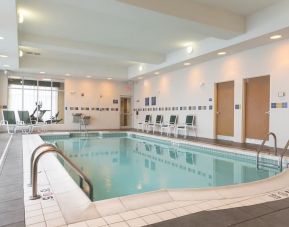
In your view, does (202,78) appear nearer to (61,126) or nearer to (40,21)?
(40,21)

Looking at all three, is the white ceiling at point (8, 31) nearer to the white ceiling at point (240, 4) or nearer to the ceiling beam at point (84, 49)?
the ceiling beam at point (84, 49)

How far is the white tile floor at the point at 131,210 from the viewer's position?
5.95 feet

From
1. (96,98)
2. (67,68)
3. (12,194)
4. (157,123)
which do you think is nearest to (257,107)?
(157,123)

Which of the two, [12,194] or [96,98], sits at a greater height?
[96,98]

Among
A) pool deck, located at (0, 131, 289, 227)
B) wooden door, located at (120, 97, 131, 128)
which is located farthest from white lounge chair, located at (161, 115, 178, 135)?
pool deck, located at (0, 131, 289, 227)

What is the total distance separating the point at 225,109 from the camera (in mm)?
7523

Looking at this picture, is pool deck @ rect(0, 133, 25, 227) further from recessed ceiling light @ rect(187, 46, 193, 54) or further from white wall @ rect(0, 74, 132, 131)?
white wall @ rect(0, 74, 132, 131)

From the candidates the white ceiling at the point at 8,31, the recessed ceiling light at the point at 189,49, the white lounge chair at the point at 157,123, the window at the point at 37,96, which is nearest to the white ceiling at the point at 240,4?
the recessed ceiling light at the point at 189,49

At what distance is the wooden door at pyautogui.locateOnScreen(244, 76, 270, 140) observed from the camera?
632cm

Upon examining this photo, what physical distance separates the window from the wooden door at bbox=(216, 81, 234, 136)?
6.92 meters

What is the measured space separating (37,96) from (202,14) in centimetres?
920

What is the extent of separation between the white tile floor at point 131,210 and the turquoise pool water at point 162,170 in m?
0.94

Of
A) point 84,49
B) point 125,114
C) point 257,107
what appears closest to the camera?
point 257,107

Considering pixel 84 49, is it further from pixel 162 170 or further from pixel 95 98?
pixel 95 98
